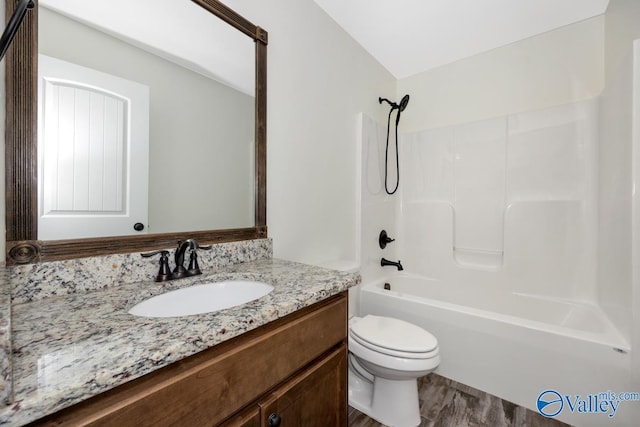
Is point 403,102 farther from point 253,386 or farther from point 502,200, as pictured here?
point 253,386

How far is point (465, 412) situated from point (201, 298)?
154cm

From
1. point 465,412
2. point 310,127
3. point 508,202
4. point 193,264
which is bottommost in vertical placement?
point 465,412

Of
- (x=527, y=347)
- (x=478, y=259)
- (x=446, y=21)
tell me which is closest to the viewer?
(x=527, y=347)

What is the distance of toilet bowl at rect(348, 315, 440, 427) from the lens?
4.15 ft

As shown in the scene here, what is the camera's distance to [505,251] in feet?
6.93

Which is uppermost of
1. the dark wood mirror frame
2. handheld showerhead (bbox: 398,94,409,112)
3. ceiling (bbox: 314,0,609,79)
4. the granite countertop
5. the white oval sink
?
ceiling (bbox: 314,0,609,79)

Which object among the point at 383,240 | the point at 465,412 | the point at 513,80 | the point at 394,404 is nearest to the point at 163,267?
the point at 394,404

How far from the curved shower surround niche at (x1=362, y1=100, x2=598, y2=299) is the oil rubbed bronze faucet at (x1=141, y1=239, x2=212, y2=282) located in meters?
1.41

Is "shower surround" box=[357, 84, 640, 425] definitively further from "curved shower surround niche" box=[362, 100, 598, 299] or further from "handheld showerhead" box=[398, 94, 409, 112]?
"handheld showerhead" box=[398, 94, 409, 112]

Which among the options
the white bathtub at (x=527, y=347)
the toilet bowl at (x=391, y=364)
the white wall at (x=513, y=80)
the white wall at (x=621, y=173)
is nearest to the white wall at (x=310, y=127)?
the toilet bowl at (x=391, y=364)

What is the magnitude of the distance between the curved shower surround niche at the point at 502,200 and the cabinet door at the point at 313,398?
1317 mm

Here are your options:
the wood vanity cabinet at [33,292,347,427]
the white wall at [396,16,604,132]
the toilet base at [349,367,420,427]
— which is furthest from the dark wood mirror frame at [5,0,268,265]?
the white wall at [396,16,604,132]

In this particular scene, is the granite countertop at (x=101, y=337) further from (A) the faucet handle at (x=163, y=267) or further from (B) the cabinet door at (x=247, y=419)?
(B) the cabinet door at (x=247, y=419)

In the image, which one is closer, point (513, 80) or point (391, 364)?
point (391, 364)
